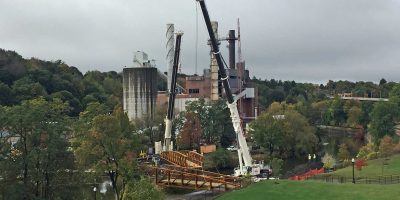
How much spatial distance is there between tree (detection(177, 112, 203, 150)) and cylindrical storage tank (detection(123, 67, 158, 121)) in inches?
469

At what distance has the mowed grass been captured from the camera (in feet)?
112

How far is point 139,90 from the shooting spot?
94.7 m

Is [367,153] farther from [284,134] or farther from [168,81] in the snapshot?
[168,81]

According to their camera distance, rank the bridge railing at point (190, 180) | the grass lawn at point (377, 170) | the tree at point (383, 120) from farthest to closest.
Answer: the tree at point (383, 120)
the grass lawn at point (377, 170)
the bridge railing at point (190, 180)

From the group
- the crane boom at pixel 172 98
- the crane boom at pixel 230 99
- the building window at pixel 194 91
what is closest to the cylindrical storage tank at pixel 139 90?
the building window at pixel 194 91

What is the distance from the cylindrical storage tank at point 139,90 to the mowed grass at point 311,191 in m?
55.2

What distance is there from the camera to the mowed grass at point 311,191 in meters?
34.0

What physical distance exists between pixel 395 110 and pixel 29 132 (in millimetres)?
63927

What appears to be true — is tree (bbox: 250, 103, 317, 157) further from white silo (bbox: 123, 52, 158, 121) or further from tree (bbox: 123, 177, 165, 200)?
tree (bbox: 123, 177, 165, 200)

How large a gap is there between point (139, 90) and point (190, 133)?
51.2ft

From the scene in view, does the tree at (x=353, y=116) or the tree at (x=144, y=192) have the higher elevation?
the tree at (x=353, y=116)

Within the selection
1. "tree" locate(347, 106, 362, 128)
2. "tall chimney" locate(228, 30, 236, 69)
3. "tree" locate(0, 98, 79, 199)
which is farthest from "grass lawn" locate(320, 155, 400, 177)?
"tree" locate(347, 106, 362, 128)

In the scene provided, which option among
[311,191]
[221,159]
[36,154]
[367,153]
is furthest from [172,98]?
[311,191]

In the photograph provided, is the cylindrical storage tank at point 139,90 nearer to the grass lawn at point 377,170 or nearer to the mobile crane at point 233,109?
the mobile crane at point 233,109
